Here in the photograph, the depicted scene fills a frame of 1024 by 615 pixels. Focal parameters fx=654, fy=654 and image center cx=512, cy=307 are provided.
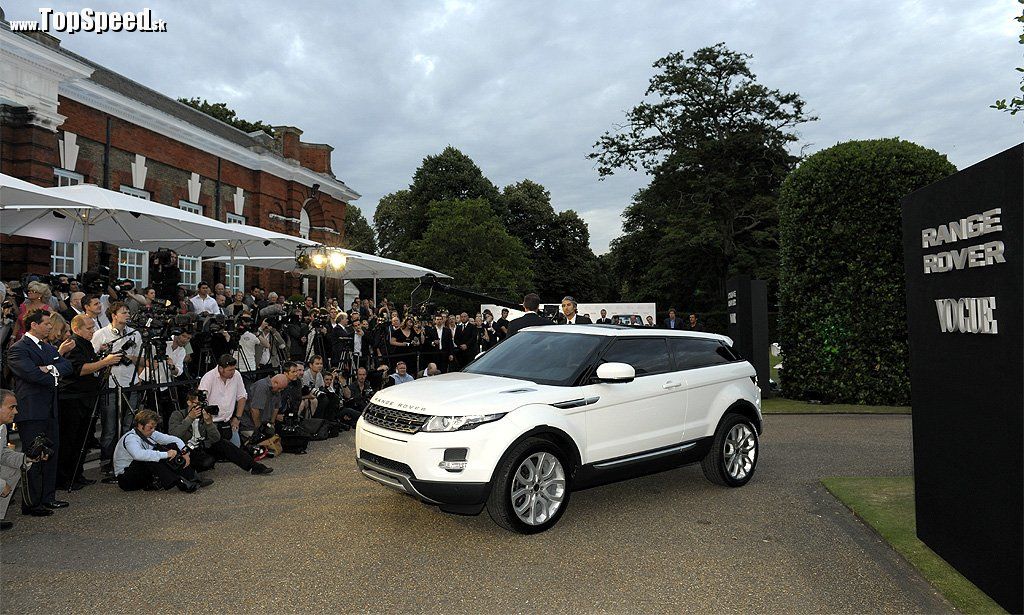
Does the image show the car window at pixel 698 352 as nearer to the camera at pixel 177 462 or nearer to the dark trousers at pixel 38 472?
the camera at pixel 177 462

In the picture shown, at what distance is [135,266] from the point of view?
2162 cm

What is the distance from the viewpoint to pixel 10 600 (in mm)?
4172

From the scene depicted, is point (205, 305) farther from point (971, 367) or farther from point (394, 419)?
point (971, 367)

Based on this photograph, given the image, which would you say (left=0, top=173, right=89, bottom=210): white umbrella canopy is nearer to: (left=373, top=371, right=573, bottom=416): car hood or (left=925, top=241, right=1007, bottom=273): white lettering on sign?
(left=373, top=371, right=573, bottom=416): car hood

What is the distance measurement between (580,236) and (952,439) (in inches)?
2212

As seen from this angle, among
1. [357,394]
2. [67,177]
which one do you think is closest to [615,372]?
[357,394]

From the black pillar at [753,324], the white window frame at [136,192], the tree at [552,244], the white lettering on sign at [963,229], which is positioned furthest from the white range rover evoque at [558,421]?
the tree at [552,244]

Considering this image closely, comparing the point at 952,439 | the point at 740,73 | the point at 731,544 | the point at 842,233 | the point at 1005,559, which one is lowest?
the point at 731,544

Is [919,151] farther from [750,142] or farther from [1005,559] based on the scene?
[750,142]

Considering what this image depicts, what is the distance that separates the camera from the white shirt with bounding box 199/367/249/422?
8.40 meters

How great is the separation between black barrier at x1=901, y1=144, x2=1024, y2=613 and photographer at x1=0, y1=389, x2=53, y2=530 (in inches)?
286

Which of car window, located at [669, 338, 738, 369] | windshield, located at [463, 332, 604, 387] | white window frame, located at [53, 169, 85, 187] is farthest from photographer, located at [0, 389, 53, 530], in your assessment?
white window frame, located at [53, 169, 85, 187]

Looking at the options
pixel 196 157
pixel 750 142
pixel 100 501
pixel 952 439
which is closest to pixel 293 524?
pixel 100 501

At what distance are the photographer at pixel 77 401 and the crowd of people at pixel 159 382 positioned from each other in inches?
0.5
